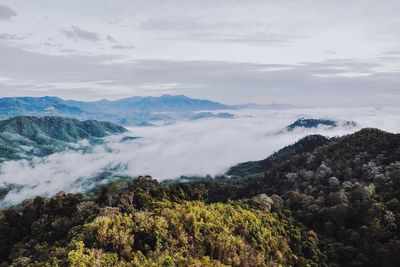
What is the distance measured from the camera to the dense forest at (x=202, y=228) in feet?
167

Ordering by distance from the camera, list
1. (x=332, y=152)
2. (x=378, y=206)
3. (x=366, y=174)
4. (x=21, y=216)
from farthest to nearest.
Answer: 1. (x=332, y=152)
2. (x=366, y=174)
3. (x=378, y=206)
4. (x=21, y=216)

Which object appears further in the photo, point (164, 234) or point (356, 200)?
point (356, 200)

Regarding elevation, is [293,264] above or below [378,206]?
below

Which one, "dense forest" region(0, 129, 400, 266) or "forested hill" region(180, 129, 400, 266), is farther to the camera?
"forested hill" region(180, 129, 400, 266)

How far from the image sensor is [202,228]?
59.6m

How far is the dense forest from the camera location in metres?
50.8

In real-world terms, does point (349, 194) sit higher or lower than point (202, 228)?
lower

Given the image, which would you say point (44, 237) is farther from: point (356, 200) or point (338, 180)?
point (338, 180)

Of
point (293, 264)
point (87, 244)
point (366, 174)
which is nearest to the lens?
point (87, 244)

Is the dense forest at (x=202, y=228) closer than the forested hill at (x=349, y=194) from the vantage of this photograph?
Yes

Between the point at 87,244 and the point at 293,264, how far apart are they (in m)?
35.2

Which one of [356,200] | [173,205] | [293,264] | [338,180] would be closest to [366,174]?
[338,180]

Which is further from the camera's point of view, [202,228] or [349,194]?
[349,194]

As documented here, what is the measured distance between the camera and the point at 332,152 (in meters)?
159
